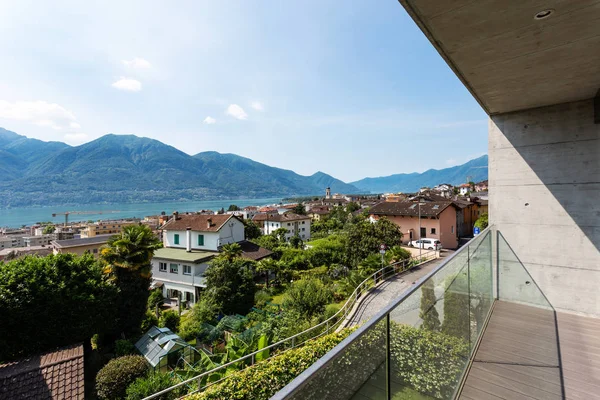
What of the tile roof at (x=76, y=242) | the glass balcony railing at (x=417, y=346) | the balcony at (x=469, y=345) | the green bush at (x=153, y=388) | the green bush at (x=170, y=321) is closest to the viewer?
the glass balcony railing at (x=417, y=346)

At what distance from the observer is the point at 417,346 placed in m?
2.14

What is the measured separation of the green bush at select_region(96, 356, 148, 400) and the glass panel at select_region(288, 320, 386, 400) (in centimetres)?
1191

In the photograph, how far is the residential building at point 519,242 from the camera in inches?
73.7

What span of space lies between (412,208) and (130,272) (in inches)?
1063

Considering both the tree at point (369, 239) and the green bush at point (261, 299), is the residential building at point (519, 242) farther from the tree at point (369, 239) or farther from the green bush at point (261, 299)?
the tree at point (369, 239)

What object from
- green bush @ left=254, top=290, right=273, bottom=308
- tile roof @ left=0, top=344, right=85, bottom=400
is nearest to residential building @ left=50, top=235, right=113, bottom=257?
green bush @ left=254, top=290, right=273, bottom=308

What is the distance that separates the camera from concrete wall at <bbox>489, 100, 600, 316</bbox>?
181 inches

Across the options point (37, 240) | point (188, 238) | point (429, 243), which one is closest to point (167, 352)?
point (188, 238)

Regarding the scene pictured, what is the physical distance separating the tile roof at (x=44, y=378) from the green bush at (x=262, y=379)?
563 cm

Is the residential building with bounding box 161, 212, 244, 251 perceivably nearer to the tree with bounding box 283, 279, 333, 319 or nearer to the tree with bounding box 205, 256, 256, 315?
the tree with bounding box 205, 256, 256, 315

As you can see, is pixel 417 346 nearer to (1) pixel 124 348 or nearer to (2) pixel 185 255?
Result: (1) pixel 124 348

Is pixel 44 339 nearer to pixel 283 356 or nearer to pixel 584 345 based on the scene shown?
pixel 283 356

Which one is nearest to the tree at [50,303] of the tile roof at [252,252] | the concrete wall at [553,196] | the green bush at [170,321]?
the green bush at [170,321]

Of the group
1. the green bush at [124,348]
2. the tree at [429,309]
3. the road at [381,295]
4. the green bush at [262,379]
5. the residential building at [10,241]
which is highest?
the tree at [429,309]
